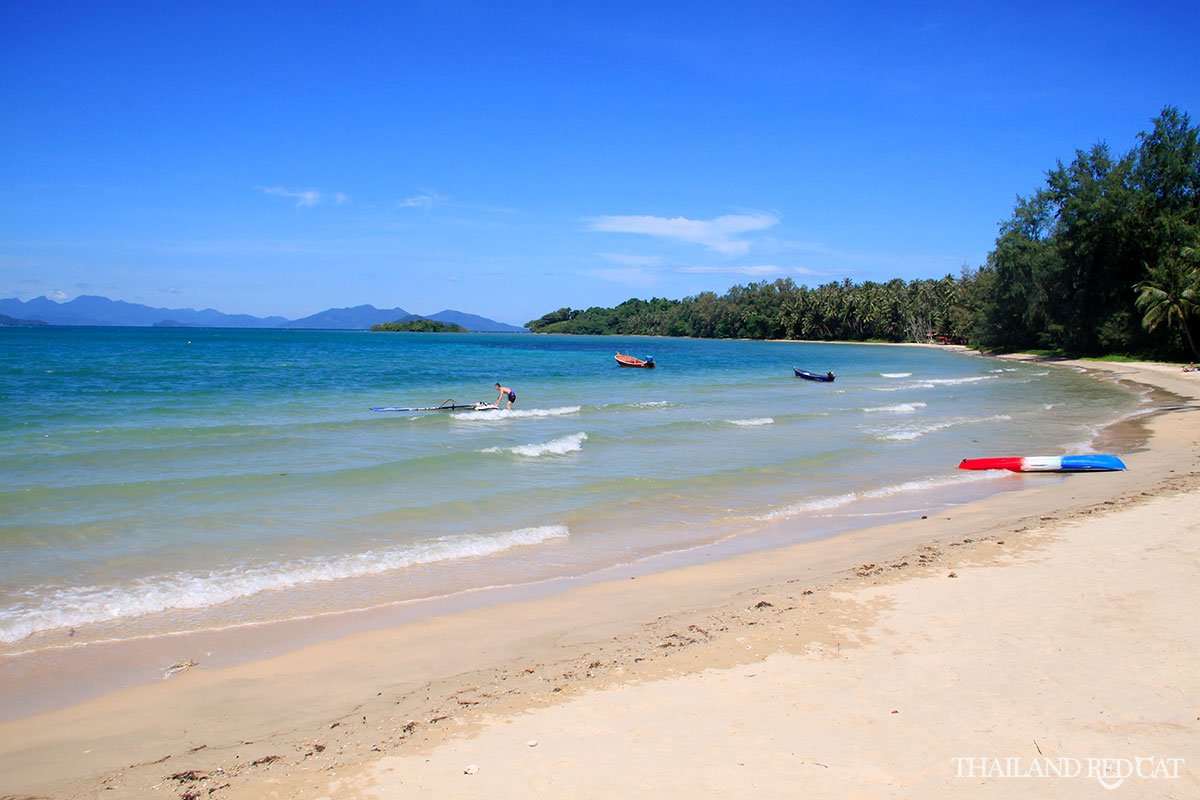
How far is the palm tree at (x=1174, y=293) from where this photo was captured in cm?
4119

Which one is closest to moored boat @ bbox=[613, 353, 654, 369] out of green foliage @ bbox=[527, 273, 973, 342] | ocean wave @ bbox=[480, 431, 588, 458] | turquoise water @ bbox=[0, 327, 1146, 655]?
turquoise water @ bbox=[0, 327, 1146, 655]

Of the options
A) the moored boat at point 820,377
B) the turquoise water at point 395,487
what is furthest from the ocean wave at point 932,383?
the turquoise water at point 395,487

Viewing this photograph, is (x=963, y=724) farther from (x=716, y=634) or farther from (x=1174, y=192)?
(x=1174, y=192)

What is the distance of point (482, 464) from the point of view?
1570 cm

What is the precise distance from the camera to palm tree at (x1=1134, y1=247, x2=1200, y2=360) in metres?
41.2

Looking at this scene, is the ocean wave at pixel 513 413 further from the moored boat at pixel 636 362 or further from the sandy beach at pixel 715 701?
the moored boat at pixel 636 362

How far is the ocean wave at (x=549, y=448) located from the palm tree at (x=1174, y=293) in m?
41.0

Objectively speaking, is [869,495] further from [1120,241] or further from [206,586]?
[1120,241]

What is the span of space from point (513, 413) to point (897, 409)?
14995 mm

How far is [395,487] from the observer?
13.4m

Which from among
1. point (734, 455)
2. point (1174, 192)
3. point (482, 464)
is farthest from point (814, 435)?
point (1174, 192)

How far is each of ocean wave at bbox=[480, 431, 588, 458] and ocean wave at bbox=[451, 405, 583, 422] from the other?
5605mm

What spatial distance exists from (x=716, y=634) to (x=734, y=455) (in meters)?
11.2

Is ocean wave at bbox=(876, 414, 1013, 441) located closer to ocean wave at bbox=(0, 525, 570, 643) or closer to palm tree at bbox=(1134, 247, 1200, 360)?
ocean wave at bbox=(0, 525, 570, 643)
